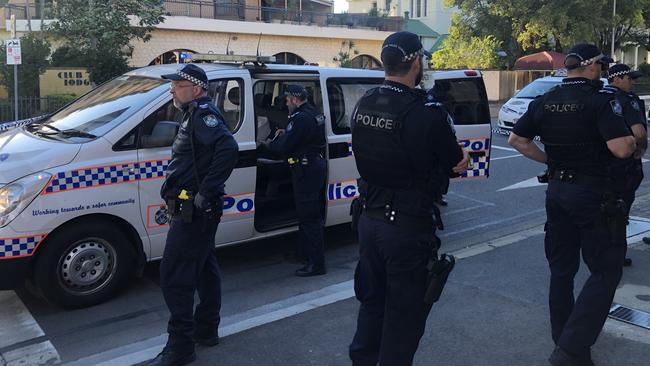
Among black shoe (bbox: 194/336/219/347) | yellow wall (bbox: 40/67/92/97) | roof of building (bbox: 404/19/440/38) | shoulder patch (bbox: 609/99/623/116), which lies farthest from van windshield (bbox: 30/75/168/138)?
roof of building (bbox: 404/19/440/38)

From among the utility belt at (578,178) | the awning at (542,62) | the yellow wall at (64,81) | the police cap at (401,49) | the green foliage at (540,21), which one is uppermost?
the green foliage at (540,21)

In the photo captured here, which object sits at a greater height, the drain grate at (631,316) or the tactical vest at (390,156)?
the tactical vest at (390,156)

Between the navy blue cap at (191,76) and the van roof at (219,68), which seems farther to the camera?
the van roof at (219,68)

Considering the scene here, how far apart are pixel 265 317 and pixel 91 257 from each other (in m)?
1.39

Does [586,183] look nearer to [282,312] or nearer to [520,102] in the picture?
[282,312]

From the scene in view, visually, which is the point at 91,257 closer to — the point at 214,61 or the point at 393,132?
the point at 214,61

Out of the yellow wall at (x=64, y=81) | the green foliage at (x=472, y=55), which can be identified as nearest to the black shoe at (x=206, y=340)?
the yellow wall at (x=64, y=81)

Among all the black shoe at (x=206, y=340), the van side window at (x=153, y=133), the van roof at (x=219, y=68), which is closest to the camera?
the black shoe at (x=206, y=340)

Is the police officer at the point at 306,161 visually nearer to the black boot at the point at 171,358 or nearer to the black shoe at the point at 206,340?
the black shoe at the point at 206,340

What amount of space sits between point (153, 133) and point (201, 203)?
56.4 inches

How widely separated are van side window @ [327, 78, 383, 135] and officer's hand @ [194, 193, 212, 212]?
2.69 m

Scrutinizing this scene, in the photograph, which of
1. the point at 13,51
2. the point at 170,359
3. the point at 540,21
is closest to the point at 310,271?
the point at 170,359

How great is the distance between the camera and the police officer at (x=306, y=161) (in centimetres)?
541

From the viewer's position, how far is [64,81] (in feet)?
59.1
